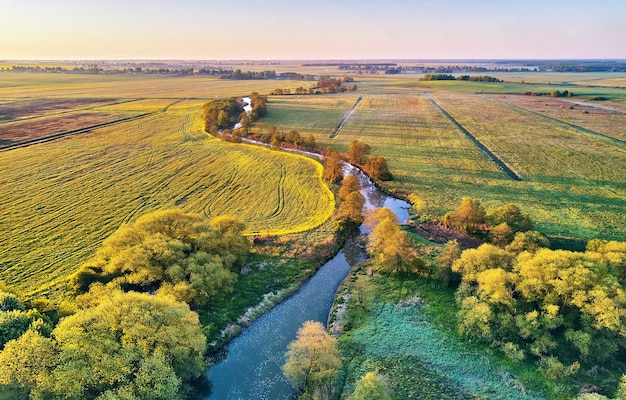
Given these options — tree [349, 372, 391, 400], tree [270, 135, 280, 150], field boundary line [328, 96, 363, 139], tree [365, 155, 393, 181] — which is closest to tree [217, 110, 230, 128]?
tree [270, 135, 280, 150]

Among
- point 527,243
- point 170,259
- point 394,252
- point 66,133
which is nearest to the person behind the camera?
point 170,259

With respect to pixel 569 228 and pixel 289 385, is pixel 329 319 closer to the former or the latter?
pixel 289 385

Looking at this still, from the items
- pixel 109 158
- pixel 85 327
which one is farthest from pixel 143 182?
pixel 85 327

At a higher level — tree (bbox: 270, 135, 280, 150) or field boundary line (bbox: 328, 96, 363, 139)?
field boundary line (bbox: 328, 96, 363, 139)

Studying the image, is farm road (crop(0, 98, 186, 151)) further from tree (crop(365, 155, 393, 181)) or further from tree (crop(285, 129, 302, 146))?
tree (crop(365, 155, 393, 181))

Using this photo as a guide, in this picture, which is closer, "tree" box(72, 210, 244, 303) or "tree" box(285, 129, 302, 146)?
"tree" box(72, 210, 244, 303)

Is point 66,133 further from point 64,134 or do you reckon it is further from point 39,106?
point 39,106

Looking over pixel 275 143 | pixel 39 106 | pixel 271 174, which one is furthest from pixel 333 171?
pixel 39 106
